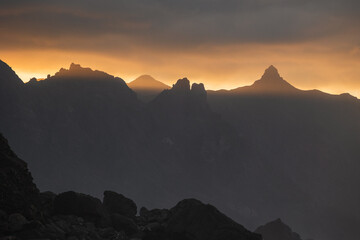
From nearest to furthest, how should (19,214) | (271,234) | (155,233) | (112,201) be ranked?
(19,214) < (155,233) < (112,201) < (271,234)

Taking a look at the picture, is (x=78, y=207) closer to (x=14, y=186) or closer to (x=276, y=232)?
(x=14, y=186)

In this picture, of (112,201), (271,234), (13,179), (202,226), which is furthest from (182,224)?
(271,234)

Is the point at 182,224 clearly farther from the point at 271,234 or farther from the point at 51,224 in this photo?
the point at 271,234

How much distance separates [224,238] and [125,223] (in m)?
7.09

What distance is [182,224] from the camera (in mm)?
41000

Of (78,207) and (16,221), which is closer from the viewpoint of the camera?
(16,221)

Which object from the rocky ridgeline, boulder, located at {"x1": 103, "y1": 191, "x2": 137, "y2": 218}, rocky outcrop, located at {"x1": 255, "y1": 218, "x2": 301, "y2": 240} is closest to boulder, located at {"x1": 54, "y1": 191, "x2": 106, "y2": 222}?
the rocky ridgeline

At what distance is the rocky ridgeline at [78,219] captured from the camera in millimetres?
31938

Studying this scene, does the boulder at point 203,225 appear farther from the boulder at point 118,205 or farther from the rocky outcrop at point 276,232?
the rocky outcrop at point 276,232

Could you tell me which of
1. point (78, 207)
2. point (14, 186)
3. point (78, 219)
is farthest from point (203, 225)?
point (14, 186)

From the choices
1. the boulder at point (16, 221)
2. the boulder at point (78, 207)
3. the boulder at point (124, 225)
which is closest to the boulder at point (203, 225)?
the boulder at point (124, 225)

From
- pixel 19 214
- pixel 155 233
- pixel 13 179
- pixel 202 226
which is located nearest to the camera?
pixel 19 214

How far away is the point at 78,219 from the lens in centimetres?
3850

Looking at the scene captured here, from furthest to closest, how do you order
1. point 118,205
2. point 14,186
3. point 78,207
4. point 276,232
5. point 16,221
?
point 276,232, point 118,205, point 78,207, point 14,186, point 16,221
